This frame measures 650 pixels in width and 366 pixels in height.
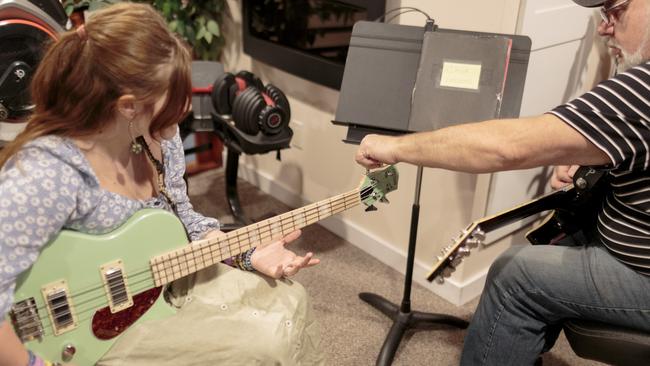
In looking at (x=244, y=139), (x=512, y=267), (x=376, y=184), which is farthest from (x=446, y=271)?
(x=244, y=139)

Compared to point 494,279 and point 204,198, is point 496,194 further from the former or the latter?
point 204,198

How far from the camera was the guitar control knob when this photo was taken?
1.07 meters

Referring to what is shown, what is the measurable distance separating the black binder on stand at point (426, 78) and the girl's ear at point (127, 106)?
0.57m

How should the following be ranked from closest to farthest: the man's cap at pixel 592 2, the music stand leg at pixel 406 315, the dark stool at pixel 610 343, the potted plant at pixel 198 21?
1. the dark stool at pixel 610 343
2. the man's cap at pixel 592 2
3. the music stand leg at pixel 406 315
4. the potted plant at pixel 198 21

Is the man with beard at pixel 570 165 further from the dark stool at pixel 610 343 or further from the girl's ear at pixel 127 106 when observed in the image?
the girl's ear at pixel 127 106

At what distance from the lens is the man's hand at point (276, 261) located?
1.28 m

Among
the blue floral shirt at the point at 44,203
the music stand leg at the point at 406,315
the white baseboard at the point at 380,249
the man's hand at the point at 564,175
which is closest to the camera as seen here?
the blue floral shirt at the point at 44,203

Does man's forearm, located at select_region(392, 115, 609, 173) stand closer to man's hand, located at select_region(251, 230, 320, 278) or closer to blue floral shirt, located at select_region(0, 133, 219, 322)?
man's hand, located at select_region(251, 230, 320, 278)

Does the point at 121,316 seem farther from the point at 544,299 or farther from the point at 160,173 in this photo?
the point at 544,299

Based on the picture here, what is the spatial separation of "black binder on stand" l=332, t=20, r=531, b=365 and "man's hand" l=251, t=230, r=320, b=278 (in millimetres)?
358

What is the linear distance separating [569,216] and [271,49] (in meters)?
1.46

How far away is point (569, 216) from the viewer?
1481mm

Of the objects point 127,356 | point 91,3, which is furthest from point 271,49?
point 127,356

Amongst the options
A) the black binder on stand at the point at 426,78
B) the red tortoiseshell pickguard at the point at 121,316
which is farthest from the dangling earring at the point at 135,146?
the black binder on stand at the point at 426,78
